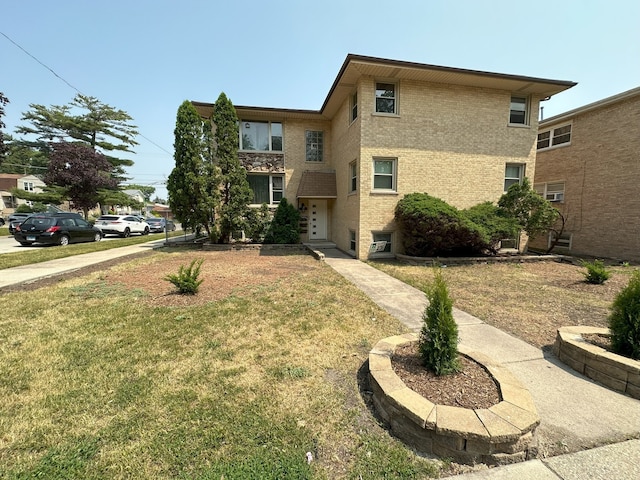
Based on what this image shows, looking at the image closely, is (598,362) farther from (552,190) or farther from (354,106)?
(552,190)

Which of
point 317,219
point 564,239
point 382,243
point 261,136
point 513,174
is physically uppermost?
point 261,136

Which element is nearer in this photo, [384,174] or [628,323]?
[628,323]

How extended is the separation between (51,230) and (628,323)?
1968 cm

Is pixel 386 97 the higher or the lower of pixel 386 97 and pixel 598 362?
the higher

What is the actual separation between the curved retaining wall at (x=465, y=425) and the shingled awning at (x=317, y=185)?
11106mm

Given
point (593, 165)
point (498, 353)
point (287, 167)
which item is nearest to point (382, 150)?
point (287, 167)

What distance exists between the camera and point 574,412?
2422 mm

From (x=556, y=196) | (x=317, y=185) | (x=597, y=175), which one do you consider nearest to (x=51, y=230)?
(x=317, y=185)

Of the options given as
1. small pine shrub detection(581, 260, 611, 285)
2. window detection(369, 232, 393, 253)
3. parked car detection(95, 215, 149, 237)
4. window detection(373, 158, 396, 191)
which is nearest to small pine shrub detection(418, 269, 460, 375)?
small pine shrub detection(581, 260, 611, 285)

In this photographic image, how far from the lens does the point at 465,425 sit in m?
1.96

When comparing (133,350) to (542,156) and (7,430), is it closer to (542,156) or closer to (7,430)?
(7,430)

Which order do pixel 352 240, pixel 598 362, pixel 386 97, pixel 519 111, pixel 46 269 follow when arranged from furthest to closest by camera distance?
1. pixel 352 240
2. pixel 519 111
3. pixel 386 97
4. pixel 46 269
5. pixel 598 362

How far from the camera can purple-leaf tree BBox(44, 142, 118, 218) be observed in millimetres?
22547

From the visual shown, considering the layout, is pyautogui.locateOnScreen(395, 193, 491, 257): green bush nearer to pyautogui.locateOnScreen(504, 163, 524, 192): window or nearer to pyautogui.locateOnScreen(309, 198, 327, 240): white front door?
pyautogui.locateOnScreen(504, 163, 524, 192): window
